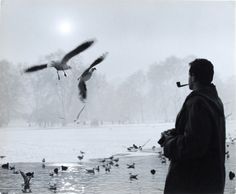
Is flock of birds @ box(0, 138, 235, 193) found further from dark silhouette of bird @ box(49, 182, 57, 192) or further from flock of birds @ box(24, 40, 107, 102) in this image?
flock of birds @ box(24, 40, 107, 102)

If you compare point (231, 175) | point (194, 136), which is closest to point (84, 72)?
point (231, 175)

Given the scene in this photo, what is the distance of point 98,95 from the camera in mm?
2455

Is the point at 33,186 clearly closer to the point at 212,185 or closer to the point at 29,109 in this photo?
the point at 29,109

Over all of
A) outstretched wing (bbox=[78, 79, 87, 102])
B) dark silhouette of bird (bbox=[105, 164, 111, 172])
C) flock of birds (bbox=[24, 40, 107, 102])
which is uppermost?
flock of birds (bbox=[24, 40, 107, 102])

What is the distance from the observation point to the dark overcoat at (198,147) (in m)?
1.21

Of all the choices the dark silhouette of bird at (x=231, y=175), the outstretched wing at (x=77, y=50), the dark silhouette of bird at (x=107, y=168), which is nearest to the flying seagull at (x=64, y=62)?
the outstretched wing at (x=77, y=50)

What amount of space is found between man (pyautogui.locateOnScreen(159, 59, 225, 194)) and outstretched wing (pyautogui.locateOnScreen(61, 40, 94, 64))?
1212 mm

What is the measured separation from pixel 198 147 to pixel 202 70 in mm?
270

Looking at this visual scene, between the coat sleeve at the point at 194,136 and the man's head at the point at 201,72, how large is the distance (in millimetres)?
85

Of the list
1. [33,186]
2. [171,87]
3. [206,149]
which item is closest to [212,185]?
[206,149]

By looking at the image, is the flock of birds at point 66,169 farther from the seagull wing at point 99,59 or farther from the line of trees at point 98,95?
the seagull wing at point 99,59

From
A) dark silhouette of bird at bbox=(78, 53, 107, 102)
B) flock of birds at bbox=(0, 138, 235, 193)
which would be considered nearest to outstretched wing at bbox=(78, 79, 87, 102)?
dark silhouette of bird at bbox=(78, 53, 107, 102)

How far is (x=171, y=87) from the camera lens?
250 cm

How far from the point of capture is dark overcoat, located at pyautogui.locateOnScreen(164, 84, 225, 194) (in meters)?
1.21
